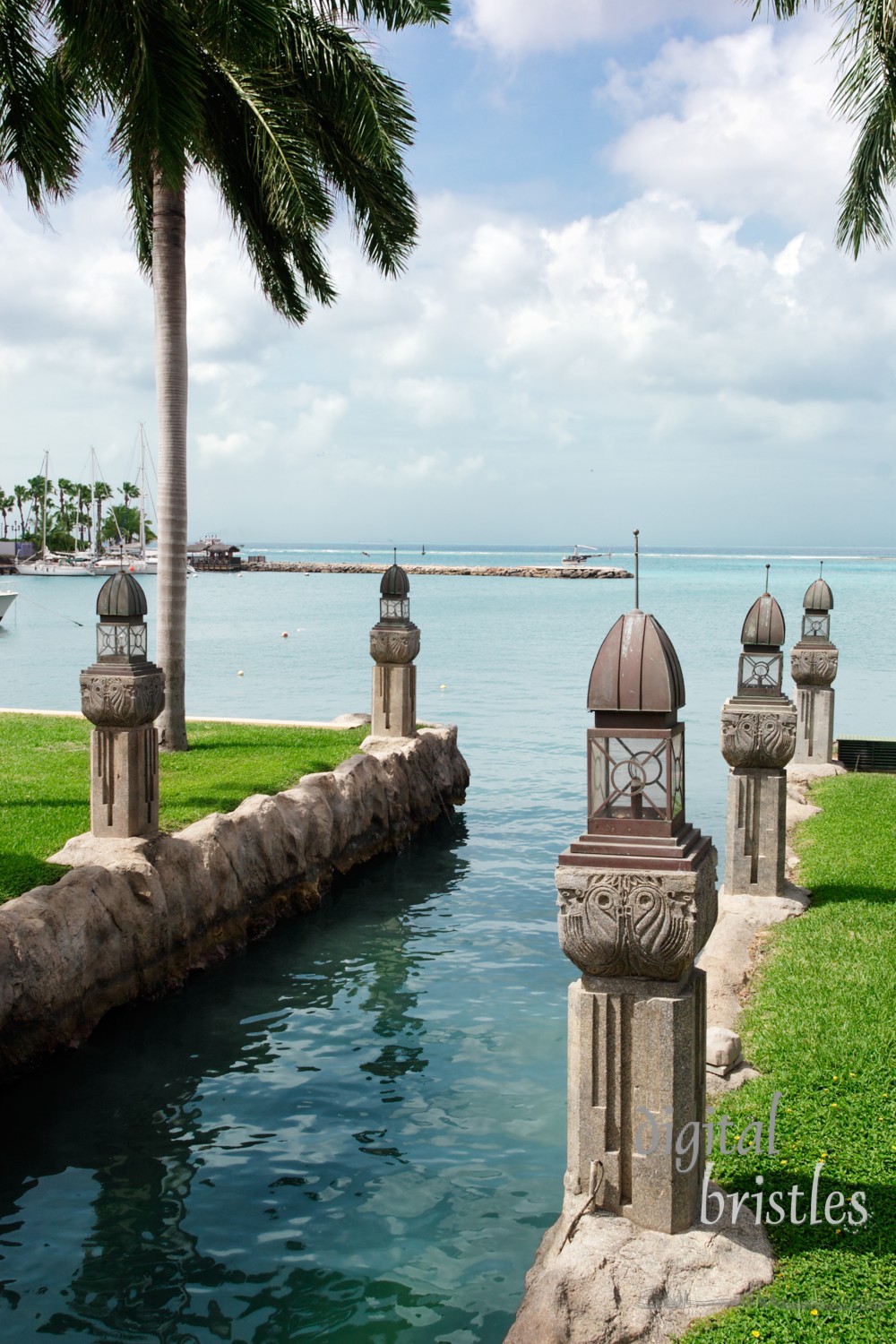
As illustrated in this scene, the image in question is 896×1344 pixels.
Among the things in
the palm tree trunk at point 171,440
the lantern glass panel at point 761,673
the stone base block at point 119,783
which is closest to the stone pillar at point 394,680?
the palm tree trunk at point 171,440

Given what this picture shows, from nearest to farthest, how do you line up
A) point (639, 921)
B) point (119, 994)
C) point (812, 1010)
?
point (639, 921), point (812, 1010), point (119, 994)

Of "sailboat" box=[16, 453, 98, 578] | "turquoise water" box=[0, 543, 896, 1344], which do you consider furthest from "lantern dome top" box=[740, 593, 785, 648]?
"sailboat" box=[16, 453, 98, 578]

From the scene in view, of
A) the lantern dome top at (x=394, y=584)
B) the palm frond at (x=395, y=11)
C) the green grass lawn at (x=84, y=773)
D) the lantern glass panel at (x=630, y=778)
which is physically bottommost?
the green grass lawn at (x=84, y=773)

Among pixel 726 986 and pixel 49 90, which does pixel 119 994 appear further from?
pixel 49 90

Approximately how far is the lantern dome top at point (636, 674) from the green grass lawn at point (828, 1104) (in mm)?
2141

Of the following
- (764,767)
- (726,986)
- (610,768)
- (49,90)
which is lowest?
(726,986)

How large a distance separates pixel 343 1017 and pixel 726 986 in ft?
10.6

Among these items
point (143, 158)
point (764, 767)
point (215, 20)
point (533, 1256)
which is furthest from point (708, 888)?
point (215, 20)

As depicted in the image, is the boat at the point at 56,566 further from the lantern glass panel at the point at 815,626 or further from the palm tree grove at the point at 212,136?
the lantern glass panel at the point at 815,626

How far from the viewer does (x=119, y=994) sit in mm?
9031

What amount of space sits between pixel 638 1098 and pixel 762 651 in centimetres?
555

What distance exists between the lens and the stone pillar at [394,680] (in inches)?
622

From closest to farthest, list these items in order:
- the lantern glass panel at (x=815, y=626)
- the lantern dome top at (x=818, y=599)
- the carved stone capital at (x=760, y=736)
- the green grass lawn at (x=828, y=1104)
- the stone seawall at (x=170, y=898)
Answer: the green grass lawn at (x=828, y=1104), the stone seawall at (x=170, y=898), the carved stone capital at (x=760, y=736), the lantern glass panel at (x=815, y=626), the lantern dome top at (x=818, y=599)

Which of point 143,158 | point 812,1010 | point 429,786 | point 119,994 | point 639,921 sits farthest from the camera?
point 429,786
